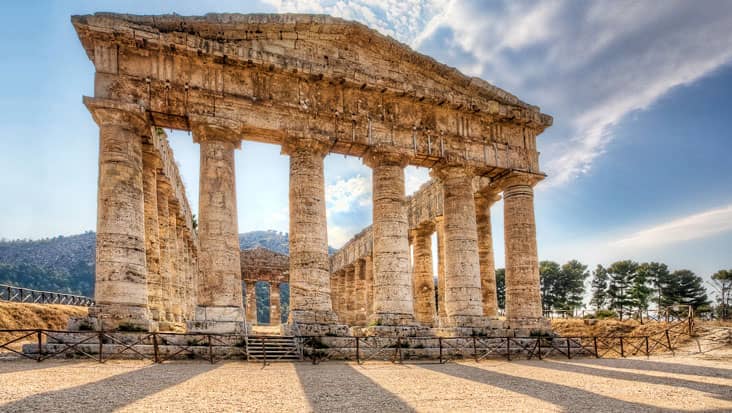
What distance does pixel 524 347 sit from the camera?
18.2 metres

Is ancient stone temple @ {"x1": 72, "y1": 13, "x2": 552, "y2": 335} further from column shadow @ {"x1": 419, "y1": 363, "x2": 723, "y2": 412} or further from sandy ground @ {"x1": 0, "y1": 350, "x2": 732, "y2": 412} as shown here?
column shadow @ {"x1": 419, "y1": 363, "x2": 723, "y2": 412}

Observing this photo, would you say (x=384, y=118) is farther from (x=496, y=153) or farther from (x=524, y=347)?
(x=524, y=347)

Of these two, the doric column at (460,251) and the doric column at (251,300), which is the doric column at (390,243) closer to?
the doric column at (460,251)

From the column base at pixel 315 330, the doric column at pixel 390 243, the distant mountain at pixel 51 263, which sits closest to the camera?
the column base at pixel 315 330

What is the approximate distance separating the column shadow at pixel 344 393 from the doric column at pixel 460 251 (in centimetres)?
870

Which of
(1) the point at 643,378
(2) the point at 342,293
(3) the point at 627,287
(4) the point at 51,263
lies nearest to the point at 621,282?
(3) the point at 627,287

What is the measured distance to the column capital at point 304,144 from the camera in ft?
60.4

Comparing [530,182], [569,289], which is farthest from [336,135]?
[569,289]

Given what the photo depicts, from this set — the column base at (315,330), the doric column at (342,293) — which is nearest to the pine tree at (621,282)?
the doric column at (342,293)

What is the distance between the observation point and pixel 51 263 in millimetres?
123750

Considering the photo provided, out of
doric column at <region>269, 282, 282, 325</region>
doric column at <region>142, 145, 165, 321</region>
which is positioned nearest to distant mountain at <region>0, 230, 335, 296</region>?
doric column at <region>269, 282, 282, 325</region>

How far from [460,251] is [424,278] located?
8.62 meters

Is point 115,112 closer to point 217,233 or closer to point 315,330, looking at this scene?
point 217,233

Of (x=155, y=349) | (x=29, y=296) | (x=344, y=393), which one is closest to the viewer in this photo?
(x=344, y=393)
